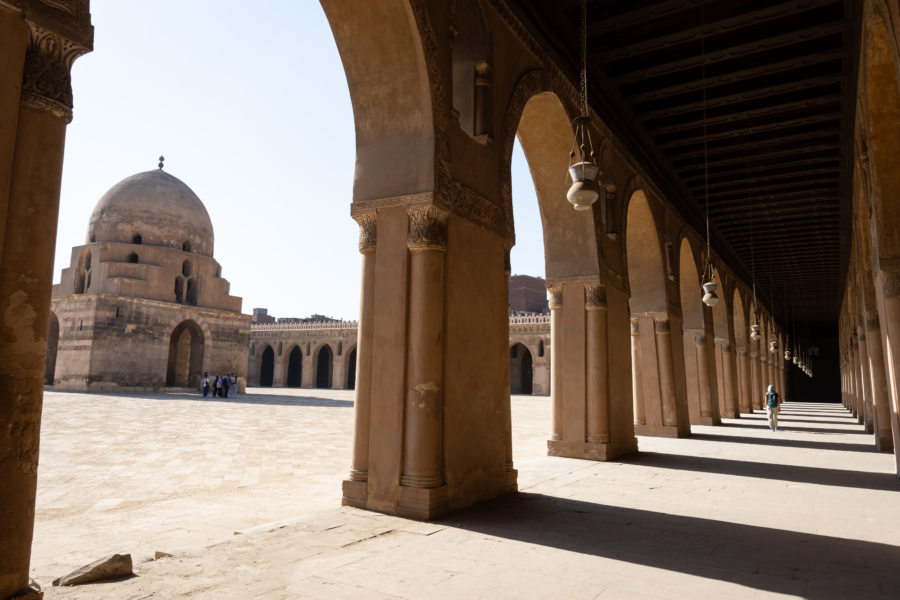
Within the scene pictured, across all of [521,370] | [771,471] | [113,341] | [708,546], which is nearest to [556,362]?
[771,471]

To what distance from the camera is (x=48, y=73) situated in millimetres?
2648

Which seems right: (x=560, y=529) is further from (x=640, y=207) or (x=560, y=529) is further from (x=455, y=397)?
(x=640, y=207)

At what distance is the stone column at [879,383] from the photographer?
413 inches

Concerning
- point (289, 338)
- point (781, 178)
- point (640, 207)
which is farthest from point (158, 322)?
A: point (781, 178)

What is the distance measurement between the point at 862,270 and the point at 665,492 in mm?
7535

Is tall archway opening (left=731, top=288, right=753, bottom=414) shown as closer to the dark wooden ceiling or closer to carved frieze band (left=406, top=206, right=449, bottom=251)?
the dark wooden ceiling

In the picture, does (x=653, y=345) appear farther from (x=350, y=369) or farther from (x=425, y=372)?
(x=350, y=369)

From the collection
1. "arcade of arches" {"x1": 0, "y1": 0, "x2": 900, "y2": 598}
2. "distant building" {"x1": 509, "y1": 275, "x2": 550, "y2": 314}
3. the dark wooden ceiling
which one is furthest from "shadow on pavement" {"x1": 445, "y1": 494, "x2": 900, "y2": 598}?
"distant building" {"x1": 509, "y1": 275, "x2": 550, "y2": 314}

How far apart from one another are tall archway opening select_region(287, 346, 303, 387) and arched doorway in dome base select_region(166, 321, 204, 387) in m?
15.8

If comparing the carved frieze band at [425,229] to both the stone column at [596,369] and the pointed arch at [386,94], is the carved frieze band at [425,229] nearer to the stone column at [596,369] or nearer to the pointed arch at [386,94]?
the pointed arch at [386,94]

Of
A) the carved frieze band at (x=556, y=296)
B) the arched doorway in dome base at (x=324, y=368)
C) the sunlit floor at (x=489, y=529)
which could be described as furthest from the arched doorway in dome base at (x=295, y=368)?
the carved frieze band at (x=556, y=296)

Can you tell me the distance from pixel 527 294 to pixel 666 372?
51.2 metres

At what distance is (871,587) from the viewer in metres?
3.24

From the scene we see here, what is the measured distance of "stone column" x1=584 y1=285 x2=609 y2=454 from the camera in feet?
28.8
